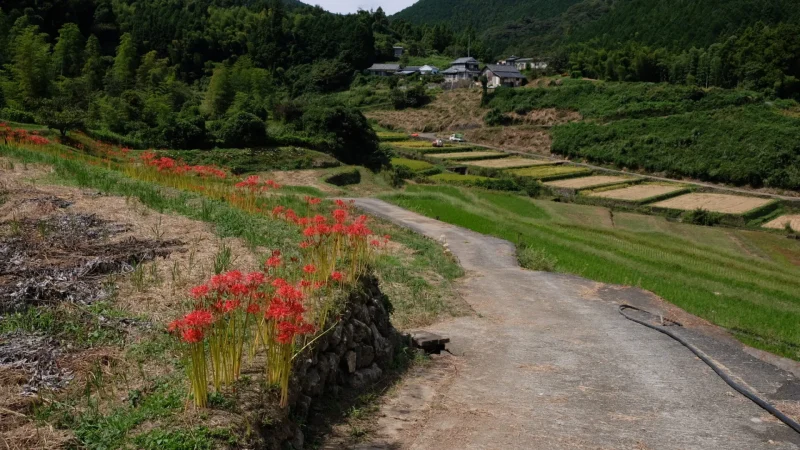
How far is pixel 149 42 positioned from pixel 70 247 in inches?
3193

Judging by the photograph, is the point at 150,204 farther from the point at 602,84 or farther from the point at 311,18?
the point at 311,18

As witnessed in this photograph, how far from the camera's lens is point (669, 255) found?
80.8ft

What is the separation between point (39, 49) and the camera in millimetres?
39062

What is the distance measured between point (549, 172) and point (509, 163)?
5016mm

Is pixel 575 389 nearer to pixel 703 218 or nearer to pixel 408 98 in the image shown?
pixel 703 218

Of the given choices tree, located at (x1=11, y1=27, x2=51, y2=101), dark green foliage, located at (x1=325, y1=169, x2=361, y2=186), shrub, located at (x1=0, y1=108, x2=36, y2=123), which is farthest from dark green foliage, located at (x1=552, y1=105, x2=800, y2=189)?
shrub, located at (x1=0, y1=108, x2=36, y2=123)

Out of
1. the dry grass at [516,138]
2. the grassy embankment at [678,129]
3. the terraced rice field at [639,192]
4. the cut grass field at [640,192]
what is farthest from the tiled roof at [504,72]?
Answer: the terraced rice field at [639,192]

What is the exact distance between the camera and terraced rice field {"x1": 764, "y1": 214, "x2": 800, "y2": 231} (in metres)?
38.3

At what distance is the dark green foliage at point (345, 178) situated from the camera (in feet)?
112

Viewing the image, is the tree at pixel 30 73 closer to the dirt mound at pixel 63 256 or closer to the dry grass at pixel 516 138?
the dirt mound at pixel 63 256

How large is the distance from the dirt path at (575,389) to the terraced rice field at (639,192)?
33269 millimetres

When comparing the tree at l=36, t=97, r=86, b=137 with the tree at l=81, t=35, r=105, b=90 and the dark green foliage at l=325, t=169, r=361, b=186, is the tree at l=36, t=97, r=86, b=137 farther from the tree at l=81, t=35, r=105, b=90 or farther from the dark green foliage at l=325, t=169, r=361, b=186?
the tree at l=81, t=35, r=105, b=90

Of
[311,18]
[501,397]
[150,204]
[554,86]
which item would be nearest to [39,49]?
[150,204]

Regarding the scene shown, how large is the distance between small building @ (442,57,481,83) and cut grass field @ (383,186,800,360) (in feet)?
198
